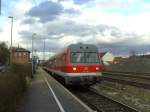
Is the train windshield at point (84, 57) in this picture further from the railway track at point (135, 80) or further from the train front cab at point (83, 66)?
the railway track at point (135, 80)

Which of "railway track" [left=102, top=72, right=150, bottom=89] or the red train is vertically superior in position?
the red train

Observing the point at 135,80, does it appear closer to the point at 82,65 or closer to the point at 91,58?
the point at 91,58

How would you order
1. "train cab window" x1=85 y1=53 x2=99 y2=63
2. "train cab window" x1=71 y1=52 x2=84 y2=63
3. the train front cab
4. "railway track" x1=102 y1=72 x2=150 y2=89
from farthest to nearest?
"railway track" x1=102 y1=72 x2=150 y2=89
"train cab window" x1=85 y1=53 x2=99 y2=63
"train cab window" x1=71 y1=52 x2=84 y2=63
the train front cab

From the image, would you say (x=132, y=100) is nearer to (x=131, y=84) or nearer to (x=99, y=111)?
(x=99, y=111)

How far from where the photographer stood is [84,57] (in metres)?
25.8

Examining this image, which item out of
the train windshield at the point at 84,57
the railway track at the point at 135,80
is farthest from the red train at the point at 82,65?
the railway track at the point at 135,80

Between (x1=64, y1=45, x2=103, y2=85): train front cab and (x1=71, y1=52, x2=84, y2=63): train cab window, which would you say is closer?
(x1=64, y1=45, x2=103, y2=85): train front cab

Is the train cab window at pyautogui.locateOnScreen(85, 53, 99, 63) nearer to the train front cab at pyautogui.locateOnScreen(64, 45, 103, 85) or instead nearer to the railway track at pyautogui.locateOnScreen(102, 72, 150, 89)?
the train front cab at pyautogui.locateOnScreen(64, 45, 103, 85)

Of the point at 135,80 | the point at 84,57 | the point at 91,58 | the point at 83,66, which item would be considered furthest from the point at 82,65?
the point at 135,80

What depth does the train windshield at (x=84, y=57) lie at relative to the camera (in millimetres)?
25672

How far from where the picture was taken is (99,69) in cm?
2566

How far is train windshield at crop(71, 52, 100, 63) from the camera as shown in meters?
25.7

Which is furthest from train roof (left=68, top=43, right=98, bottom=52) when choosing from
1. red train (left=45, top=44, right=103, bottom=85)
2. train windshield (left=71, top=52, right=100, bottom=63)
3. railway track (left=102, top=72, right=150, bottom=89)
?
railway track (left=102, top=72, right=150, bottom=89)

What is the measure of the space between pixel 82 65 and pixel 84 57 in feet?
2.58
